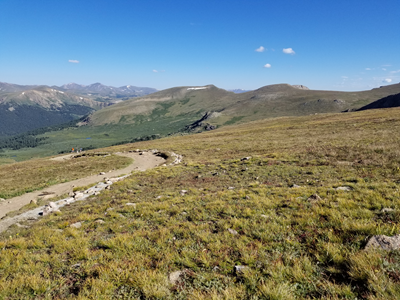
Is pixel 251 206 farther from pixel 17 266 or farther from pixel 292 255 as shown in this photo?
pixel 17 266

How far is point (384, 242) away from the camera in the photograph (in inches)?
238

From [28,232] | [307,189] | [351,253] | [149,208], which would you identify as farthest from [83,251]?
[307,189]

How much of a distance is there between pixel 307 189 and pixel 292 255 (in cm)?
754

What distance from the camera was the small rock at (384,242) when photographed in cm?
590

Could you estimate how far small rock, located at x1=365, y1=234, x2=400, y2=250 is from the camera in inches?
232

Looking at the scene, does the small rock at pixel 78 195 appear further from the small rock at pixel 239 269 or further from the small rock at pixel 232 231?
the small rock at pixel 239 269

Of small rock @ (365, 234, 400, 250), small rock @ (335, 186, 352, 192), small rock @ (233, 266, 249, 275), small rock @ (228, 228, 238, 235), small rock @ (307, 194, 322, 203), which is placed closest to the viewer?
small rock @ (365, 234, 400, 250)

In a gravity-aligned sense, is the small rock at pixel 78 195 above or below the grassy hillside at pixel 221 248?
below

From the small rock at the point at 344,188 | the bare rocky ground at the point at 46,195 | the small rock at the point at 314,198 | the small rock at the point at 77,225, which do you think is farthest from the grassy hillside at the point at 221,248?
the bare rocky ground at the point at 46,195

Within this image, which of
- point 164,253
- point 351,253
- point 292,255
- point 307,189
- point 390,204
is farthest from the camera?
point 307,189

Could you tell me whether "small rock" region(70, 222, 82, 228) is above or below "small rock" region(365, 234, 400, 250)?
below

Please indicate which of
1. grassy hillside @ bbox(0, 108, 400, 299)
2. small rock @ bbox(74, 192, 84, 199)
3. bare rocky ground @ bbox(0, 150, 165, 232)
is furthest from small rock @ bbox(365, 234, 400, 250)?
small rock @ bbox(74, 192, 84, 199)

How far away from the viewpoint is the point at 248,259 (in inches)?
257

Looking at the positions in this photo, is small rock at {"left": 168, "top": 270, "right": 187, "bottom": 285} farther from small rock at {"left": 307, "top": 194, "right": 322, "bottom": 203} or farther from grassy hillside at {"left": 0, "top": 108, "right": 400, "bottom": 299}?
small rock at {"left": 307, "top": 194, "right": 322, "bottom": 203}
